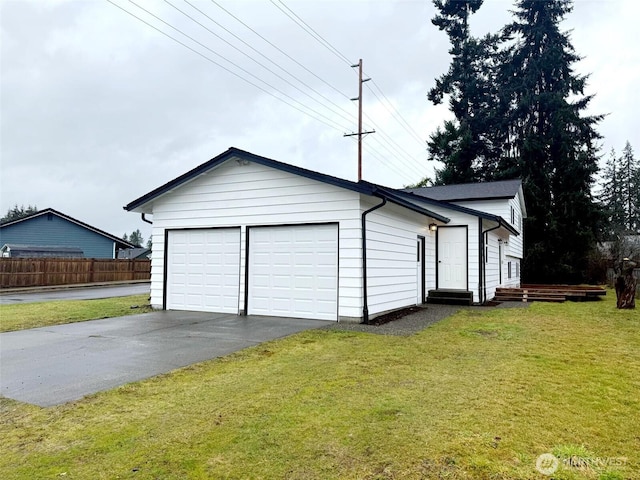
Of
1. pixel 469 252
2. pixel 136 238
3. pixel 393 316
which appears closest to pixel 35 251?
pixel 393 316

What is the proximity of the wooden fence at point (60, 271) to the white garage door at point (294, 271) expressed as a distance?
1745cm

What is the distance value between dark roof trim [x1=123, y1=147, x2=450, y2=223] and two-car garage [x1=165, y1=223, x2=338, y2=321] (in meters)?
1.00

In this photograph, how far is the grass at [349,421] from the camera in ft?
8.26

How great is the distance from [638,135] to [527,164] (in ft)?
63.9

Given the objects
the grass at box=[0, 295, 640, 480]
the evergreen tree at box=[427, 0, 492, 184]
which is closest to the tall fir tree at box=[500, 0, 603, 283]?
the evergreen tree at box=[427, 0, 492, 184]

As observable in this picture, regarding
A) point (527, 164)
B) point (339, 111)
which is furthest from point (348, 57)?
point (527, 164)

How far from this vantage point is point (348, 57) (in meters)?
20.7

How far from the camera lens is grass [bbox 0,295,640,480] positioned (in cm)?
252

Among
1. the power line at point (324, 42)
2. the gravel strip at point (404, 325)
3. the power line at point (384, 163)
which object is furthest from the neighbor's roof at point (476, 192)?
the gravel strip at point (404, 325)

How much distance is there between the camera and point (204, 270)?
33.2 feet

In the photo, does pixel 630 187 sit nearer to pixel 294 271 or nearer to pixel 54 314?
pixel 294 271

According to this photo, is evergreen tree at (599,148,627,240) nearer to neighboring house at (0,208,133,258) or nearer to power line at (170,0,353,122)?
power line at (170,0,353,122)

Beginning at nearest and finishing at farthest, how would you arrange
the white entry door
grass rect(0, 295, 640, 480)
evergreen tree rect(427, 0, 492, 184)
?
grass rect(0, 295, 640, 480), the white entry door, evergreen tree rect(427, 0, 492, 184)

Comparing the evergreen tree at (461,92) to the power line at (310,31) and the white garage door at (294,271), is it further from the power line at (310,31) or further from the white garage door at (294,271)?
the white garage door at (294,271)
